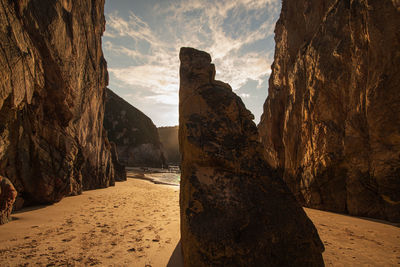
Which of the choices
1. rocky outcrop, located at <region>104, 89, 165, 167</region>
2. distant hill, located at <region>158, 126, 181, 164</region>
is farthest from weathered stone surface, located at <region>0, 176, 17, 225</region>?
distant hill, located at <region>158, 126, 181, 164</region>

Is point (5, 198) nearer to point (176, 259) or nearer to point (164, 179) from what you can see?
point (176, 259)

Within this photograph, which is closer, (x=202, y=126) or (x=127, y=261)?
(x=127, y=261)

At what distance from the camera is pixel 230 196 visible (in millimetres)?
2621

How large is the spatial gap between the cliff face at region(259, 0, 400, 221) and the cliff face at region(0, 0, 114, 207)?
9.75m

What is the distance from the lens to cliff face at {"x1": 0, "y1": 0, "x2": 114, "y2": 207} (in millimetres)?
4296

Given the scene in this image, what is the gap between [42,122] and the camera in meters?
5.97

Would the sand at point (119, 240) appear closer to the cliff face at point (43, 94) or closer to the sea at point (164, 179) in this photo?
the cliff face at point (43, 94)

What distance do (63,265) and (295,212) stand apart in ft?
10.9

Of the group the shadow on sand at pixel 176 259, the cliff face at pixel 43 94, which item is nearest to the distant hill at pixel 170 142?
the cliff face at pixel 43 94

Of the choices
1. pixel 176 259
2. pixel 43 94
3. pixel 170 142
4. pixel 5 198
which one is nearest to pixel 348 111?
pixel 176 259

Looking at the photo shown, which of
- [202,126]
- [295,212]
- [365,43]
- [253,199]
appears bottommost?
[295,212]

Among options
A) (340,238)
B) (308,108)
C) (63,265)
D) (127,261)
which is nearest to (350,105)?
(308,108)

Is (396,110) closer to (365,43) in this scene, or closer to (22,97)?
(365,43)

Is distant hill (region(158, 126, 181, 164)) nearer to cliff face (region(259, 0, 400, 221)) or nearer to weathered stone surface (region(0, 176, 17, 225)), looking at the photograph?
cliff face (region(259, 0, 400, 221))
